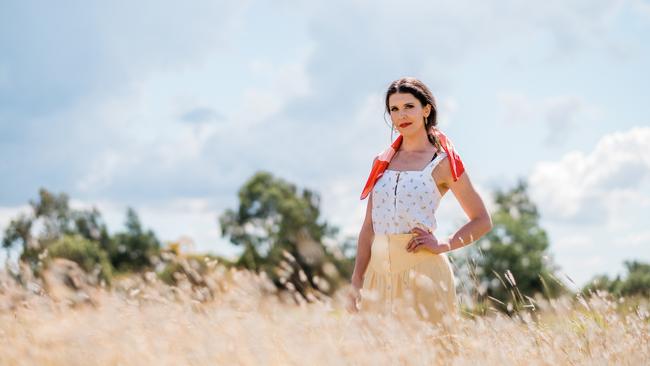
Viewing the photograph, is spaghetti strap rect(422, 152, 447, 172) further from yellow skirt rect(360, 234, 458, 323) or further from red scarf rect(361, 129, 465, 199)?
yellow skirt rect(360, 234, 458, 323)

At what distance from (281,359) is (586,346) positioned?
1505 millimetres

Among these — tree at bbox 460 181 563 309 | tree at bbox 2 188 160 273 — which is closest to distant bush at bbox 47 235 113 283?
tree at bbox 2 188 160 273

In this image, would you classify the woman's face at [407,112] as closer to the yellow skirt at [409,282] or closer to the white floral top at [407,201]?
the white floral top at [407,201]

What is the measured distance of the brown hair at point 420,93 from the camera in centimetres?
461

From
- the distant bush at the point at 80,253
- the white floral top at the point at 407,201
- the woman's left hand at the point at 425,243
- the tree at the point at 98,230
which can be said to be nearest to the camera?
the woman's left hand at the point at 425,243

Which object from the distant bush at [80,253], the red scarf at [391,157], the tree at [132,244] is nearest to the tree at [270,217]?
the distant bush at [80,253]

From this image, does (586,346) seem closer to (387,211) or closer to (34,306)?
(387,211)

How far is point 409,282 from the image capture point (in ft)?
14.4

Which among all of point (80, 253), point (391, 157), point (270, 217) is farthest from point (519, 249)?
point (391, 157)

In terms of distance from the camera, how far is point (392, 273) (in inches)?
176

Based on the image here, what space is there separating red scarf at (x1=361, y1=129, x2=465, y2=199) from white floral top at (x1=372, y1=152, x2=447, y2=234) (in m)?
0.06

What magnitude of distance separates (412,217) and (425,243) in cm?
19

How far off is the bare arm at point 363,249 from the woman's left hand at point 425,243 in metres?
0.41

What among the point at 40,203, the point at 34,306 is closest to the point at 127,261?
the point at 40,203
